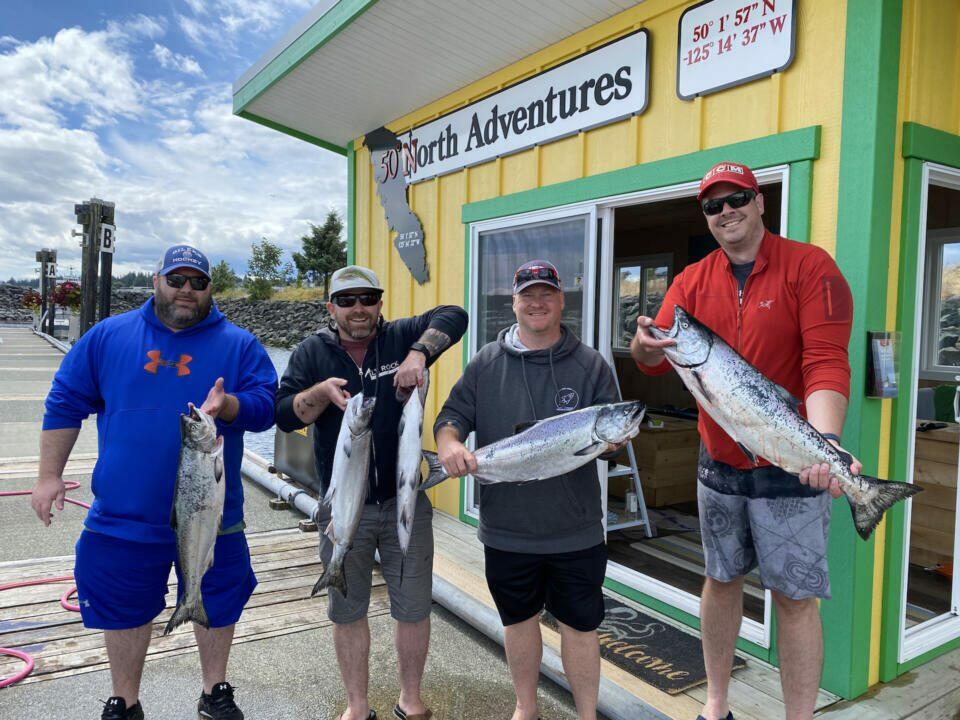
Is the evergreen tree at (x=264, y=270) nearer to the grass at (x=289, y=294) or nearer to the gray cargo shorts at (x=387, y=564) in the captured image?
the grass at (x=289, y=294)

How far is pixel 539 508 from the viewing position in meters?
2.41

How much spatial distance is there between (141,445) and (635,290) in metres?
7.09

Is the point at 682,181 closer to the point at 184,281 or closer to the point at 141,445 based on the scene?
the point at 184,281

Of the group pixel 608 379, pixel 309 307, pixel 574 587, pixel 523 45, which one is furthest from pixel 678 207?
pixel 309 307

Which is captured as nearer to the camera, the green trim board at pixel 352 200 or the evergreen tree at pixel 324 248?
the green trim board at pixel 352 200

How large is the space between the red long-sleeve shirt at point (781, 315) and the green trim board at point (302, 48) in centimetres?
311

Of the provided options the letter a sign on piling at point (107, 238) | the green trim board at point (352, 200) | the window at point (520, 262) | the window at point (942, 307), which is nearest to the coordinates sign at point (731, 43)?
the window at point (520, 262)

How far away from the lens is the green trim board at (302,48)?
4.43m

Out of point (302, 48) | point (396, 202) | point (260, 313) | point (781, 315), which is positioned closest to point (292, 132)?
point (396, 202)

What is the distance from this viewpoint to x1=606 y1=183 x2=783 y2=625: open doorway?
14.5ft

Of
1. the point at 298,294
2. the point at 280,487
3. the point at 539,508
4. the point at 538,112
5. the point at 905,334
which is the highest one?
the point at 298,294

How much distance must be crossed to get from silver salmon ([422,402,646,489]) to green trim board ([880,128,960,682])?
1.54 meters

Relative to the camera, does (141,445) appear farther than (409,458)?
Yes

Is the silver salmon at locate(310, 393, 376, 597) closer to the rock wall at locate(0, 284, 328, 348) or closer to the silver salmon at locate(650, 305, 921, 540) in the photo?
the silver salmon at locate(650, 305, 921, 540)
